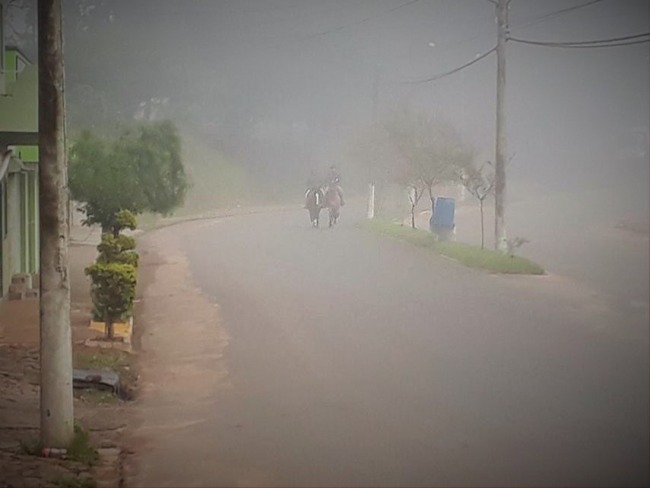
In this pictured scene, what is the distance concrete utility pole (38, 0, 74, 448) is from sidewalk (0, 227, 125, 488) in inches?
10.3

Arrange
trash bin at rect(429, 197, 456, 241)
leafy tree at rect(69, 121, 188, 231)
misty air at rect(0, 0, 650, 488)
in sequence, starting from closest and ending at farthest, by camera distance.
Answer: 1. misty air at rect(0, 0, 650, 488)
2. trash bin at rect(429, 197, 456, 241)
3. leafy tree at rect(69, 121, 188, 231)

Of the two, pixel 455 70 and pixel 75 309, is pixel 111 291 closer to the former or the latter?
pixel 75 309

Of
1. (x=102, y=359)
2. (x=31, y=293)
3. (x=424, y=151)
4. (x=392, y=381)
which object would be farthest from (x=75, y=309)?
(x=392, y=381)

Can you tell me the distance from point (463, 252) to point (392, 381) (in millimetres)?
948

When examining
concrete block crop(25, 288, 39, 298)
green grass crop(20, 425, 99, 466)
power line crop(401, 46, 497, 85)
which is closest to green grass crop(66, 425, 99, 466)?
green grass crop(20, 425, 99, 466)

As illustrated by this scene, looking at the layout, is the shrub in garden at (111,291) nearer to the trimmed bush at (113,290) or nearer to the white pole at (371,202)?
the trimmed bush at (113,290)

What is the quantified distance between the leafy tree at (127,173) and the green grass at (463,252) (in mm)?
2225

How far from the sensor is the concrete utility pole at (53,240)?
5746 millimetres

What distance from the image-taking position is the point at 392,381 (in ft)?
19.4

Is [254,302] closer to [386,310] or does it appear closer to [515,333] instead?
[386,310]

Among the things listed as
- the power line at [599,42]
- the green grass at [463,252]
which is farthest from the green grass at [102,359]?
the power line at [599,42]

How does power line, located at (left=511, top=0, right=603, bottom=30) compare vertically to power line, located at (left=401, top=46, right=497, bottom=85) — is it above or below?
above

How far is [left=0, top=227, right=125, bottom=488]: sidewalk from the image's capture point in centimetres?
569

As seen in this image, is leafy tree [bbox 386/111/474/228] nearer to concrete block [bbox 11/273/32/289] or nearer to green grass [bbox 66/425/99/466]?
green grass [bbox 66/425/99/466]
